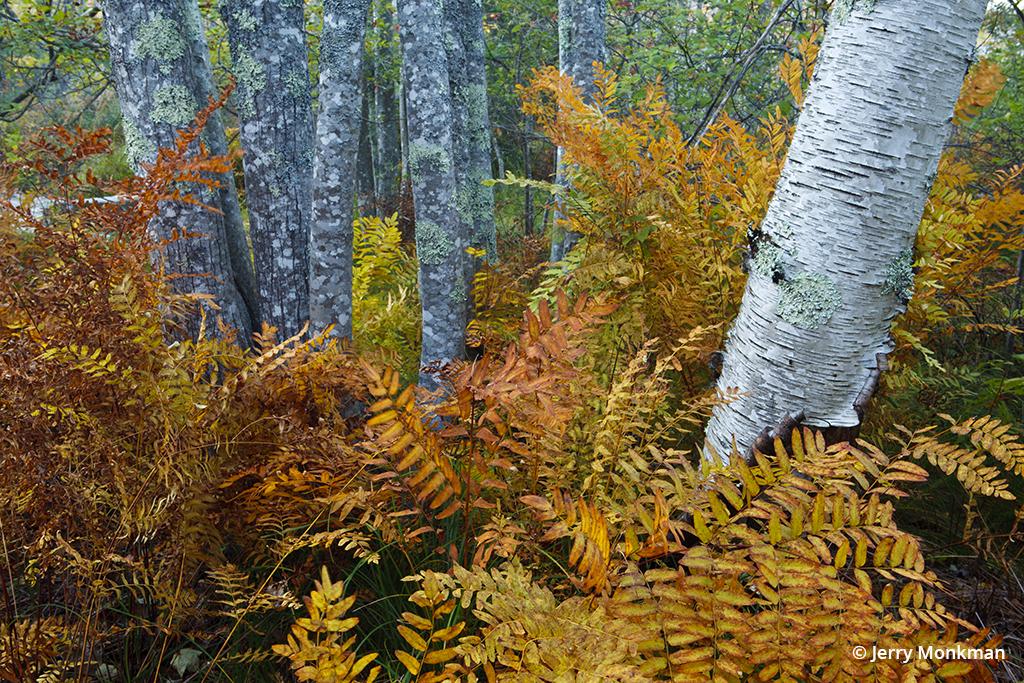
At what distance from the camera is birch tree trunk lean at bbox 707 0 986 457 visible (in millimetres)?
1890

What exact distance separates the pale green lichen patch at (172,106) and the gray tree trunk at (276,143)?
0.90 feet

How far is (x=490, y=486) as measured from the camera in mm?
1938

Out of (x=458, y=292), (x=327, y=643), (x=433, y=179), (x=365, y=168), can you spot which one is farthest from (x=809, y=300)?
(x=365, y=168)

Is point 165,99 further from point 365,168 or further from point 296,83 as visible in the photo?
point 365,168

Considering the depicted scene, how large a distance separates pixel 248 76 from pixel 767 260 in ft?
9.53

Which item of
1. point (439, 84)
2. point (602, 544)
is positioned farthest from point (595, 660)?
point (439, 84)

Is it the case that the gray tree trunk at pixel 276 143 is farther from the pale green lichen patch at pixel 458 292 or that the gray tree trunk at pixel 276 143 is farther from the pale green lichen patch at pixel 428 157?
the pale green lichen patch at pixel 458 292

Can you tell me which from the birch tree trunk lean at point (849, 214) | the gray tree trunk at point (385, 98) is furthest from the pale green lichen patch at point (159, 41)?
the gray tree trunk at point (385, 98)

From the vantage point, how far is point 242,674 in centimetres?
200

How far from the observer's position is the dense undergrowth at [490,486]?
4.64 feet

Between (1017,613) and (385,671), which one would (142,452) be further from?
(1017,613)

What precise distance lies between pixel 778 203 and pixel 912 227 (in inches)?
16.1

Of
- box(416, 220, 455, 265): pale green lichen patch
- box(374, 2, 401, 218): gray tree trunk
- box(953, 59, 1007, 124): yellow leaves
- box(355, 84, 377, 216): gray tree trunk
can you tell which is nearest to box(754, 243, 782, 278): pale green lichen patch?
box(953, 59, 1007, 124): yellow leaves

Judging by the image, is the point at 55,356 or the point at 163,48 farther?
the point at 163,48
